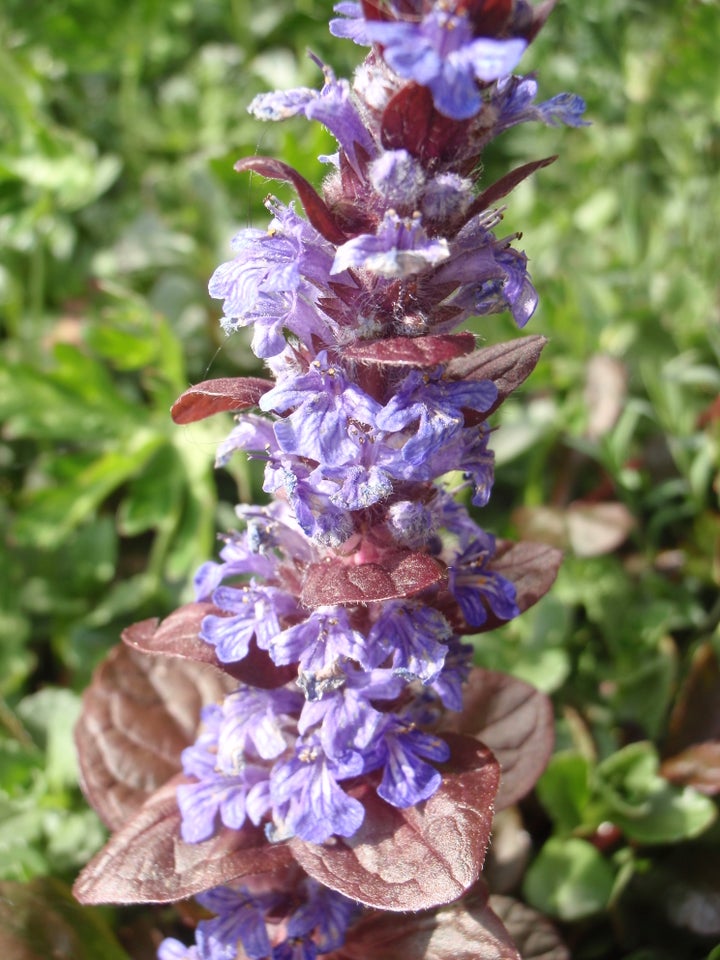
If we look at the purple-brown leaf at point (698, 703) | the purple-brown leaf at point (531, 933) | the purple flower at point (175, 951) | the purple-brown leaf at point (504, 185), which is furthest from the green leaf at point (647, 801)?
the purple-brown leaf at point (504, 185)

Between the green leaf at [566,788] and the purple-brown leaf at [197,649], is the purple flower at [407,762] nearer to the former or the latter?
the purple-brown leaf at [197,649]

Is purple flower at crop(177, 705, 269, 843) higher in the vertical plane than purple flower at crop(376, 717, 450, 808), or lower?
lower

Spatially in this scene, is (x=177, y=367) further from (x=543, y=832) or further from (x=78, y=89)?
(x=78, y=89)

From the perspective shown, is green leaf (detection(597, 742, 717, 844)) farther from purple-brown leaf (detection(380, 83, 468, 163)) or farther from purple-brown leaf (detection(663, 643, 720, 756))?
purple-brown leaf (detection(380, 83, 468, 163))

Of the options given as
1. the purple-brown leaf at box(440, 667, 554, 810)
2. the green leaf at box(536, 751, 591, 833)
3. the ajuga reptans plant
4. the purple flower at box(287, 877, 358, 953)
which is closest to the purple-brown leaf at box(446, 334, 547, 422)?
the ajuga reptans plant

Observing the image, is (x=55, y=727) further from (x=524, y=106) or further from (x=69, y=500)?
(x=524, y=106)

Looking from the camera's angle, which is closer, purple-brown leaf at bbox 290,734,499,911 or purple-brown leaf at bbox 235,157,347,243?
purple-brown leaf at bbox 235,157,347,243
